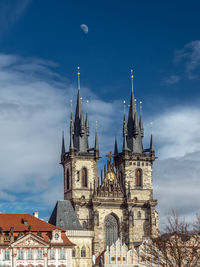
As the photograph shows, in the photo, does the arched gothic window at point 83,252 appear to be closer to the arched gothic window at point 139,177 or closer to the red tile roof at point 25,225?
the red tile roof at point 25,225

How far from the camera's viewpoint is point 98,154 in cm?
11719

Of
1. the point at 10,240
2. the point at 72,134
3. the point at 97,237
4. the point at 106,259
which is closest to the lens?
the point at 10,240

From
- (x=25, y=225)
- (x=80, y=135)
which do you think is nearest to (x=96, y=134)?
(x=80, y=135)

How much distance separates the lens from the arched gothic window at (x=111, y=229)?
366 feet

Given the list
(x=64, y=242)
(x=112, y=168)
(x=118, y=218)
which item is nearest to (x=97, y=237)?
(x=118, y=218)

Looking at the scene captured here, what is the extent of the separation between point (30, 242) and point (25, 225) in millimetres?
3435

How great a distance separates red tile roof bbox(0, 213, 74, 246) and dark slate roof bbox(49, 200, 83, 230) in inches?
460

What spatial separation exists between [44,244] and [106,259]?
1274 centimetres

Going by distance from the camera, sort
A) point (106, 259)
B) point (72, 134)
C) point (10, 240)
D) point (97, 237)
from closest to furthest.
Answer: point (10, 240) → point (106, 259) → point (97, 237) → point (72, 134)

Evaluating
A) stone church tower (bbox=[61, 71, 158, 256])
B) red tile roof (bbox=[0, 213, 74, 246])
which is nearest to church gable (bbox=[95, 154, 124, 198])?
stone church tower (bbox=[61, 71, 158, 256])

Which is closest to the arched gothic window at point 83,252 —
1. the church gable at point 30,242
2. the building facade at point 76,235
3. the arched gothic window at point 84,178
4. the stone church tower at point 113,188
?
the building facade at point 76,235

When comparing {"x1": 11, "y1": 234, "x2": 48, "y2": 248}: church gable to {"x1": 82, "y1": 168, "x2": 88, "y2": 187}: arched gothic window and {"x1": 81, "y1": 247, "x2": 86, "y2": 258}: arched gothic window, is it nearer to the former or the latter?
{"x1": 81, "y1": 247, "x2": 86, "y2": 258}: arched gothic window

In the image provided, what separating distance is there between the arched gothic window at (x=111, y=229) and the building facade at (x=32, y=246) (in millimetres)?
27369

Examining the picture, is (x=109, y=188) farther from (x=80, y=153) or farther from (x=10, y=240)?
(x=10, y=240)
